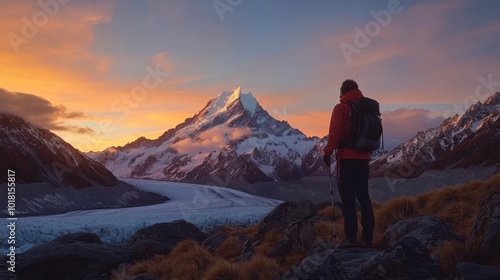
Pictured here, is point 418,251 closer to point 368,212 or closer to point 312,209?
point 368,212

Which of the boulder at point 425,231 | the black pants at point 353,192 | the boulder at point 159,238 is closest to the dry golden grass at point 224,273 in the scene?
the black pants at point 353,192

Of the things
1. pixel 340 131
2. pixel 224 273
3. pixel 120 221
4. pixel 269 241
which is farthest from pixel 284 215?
pixel 120 221

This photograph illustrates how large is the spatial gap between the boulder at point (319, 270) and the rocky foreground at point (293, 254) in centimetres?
2

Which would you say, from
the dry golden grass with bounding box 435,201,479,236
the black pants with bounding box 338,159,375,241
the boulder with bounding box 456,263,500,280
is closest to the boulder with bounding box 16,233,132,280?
the black pants with bounding box 338,159,375,241

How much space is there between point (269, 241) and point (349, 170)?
5.04 meters

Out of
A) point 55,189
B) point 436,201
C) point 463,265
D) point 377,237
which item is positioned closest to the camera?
point 463,265

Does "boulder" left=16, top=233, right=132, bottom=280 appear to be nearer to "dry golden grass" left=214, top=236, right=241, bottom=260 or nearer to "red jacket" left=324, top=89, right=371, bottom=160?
"dry golden grass" left=214, top=236, right=241, bottom=260

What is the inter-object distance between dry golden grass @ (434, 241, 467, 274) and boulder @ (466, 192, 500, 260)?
0.13 meters

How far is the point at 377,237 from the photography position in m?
9.56

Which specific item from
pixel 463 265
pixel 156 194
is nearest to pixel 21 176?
pixel 156 194

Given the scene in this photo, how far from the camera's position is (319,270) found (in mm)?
6551

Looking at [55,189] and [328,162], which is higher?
[55,189]

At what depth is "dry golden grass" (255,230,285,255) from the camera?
12.3 metres

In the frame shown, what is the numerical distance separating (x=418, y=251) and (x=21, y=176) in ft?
550
